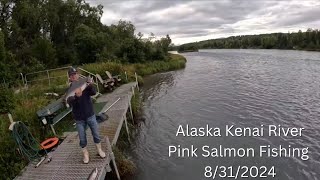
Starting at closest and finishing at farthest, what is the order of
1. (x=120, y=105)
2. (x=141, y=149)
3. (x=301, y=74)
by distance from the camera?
(x=141, y=149) < (x=120, y=105) < (x=301, y=74)

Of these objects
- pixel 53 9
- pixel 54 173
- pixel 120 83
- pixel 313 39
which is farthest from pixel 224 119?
pixel 313 39

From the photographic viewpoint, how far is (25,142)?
9.91m

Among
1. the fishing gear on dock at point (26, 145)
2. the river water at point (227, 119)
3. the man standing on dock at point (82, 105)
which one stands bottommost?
the river water at point (227, 119)

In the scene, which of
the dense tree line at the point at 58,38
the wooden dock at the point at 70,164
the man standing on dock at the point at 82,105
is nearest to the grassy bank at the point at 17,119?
the wooden dock at the point at 70,164

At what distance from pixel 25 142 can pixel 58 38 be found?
3994 cm

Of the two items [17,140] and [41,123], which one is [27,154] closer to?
[17,140]

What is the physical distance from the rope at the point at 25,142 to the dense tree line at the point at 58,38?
751 inches

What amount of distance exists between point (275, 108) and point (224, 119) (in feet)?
12.7

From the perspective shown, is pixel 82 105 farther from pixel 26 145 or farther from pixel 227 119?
pixel 227 119

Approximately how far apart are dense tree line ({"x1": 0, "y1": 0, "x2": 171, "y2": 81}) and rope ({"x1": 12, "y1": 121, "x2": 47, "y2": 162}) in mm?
19080

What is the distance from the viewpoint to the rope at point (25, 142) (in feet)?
30.1

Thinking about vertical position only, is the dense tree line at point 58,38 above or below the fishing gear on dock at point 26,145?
above

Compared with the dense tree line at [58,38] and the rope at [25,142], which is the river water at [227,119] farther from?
the dense tree line at [58,38]

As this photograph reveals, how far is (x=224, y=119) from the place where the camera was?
17.4m
